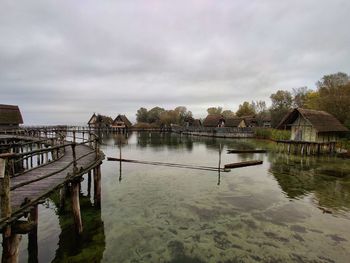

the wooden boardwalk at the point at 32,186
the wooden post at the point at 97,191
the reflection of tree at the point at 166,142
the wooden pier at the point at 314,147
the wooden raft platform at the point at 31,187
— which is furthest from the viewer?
the reflection of tree at the point at 166,142

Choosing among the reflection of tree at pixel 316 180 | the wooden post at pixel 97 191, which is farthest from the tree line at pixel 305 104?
the wooden post at pixel 97 191

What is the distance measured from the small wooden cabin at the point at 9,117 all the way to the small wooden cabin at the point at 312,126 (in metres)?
44.2

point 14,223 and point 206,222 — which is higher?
point 14,223

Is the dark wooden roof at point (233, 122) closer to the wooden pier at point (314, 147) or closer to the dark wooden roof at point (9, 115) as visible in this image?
the wooden pier at point (314, 147)

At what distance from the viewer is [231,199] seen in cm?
1338

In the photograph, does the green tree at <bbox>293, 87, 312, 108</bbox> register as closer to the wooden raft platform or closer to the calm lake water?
the calm lake water

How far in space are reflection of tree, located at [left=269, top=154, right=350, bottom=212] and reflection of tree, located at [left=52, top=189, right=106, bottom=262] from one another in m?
11.0

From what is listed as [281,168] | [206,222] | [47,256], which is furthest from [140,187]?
[281,168]

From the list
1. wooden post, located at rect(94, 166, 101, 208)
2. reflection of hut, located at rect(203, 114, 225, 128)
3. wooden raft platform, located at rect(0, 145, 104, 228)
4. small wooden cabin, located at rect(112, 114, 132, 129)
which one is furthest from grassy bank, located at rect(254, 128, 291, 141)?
small wooden cabin, located at rect(112, 114, 132, 129)

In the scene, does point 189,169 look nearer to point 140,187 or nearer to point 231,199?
point 140,187

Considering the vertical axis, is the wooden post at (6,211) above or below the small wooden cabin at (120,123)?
below

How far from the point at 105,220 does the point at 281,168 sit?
57.6ft

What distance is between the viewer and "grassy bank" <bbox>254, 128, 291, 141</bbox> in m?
41.5

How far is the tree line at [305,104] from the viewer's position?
3831cm
